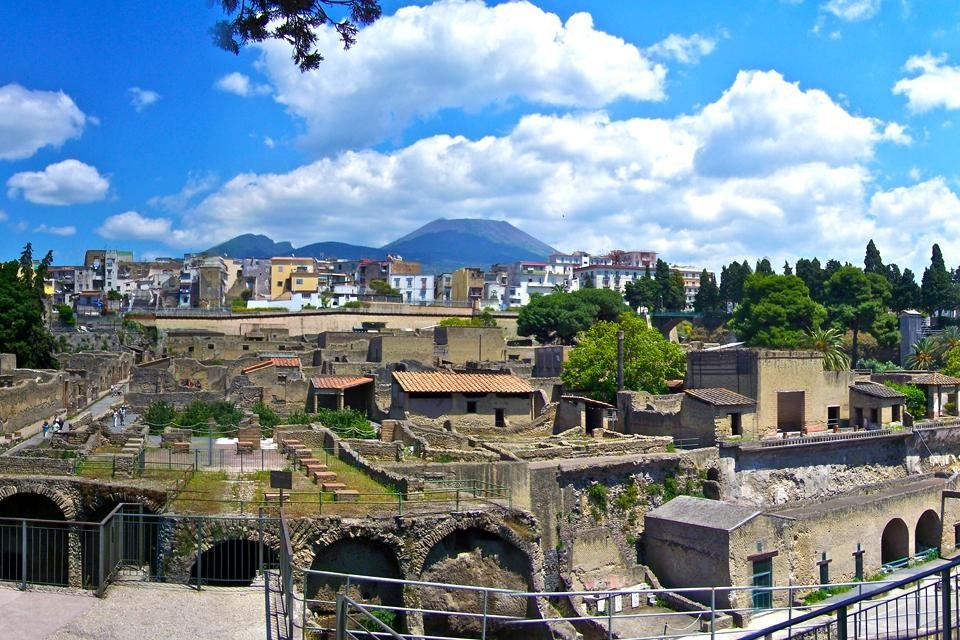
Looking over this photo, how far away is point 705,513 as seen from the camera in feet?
82.4

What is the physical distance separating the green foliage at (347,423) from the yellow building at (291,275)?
219ft

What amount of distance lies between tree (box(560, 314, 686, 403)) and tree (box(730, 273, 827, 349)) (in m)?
19.3

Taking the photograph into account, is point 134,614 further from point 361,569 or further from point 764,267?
point 764,267

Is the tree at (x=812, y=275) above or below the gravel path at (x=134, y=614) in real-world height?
above

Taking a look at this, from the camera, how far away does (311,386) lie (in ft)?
135

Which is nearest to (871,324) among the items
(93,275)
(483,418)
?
(483,418)

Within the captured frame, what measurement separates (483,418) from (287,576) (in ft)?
81.1

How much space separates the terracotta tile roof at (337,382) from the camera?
131ft

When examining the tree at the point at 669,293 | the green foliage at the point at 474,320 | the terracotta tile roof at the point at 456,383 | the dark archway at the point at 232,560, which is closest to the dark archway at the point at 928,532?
the terracotta tile roof at the point at 456,383

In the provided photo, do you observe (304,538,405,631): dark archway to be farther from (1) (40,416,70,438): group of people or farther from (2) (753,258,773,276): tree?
(2) (753,258,773,276): tree

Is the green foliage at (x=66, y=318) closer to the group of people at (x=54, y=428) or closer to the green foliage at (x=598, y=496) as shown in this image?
the group of people at (x=54, y=428)

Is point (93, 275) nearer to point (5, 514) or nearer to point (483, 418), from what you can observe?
point (483, 418)

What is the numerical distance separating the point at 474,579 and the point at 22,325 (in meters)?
38.7

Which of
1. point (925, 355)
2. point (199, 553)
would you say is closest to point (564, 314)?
point (925, 355)
